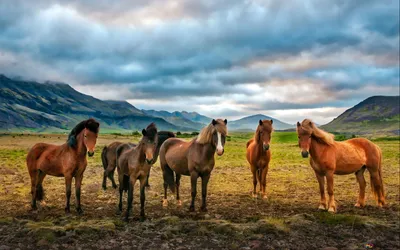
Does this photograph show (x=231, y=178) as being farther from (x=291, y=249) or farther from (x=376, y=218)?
(x=291, y=249)

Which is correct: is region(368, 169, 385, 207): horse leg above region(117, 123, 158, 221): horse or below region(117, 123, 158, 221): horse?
below

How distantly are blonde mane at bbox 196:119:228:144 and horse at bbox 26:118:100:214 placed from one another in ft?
10.6

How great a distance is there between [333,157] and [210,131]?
404 cm

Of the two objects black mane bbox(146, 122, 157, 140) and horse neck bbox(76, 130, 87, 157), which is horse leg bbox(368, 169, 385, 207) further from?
horse neck bbox(76, 130, 87, 157)

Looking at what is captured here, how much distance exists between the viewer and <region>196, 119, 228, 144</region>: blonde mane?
923 centimetres

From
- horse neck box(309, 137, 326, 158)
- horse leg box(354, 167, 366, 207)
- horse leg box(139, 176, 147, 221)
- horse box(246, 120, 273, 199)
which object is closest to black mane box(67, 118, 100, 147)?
horse leg box(139, 176, 147, 221)

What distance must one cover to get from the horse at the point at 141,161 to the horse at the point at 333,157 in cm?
457

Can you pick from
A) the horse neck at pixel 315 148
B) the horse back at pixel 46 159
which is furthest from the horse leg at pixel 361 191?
the horse back at pixel 46 159

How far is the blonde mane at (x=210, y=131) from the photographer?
30.3 ft

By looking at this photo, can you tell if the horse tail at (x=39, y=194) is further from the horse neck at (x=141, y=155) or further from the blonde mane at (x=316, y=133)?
the blonde mane at (x=316, y=133)

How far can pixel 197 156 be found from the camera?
32.8 ft

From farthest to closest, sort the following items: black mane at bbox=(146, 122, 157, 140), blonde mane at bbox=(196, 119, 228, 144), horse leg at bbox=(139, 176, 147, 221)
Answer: blonde mane at bbox=(196, 119, 228, 144) → horse leg at bbox=(139, 176, 147, 221) → black mane at bbox=(146, 122, 157, 140)

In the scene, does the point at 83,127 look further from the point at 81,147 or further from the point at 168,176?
the point at 168,176

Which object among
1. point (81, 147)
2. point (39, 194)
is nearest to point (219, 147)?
point (81, 147)
